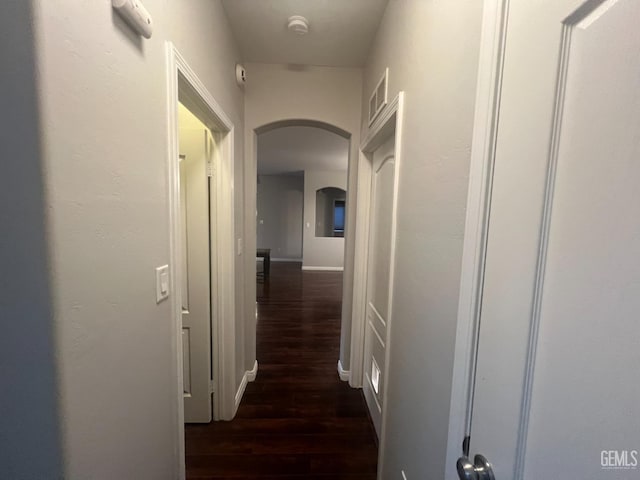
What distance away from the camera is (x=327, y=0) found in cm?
148

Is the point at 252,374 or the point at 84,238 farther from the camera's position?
the point at 252,374

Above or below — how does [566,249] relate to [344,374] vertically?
above

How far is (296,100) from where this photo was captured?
7.14 feet

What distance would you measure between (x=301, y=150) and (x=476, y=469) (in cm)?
490

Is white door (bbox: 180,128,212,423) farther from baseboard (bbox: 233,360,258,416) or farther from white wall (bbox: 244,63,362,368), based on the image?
white wall (bbox: 244,63,362,368)

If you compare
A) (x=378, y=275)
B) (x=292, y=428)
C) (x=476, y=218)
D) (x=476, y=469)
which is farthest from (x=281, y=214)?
(x=476, y=469)

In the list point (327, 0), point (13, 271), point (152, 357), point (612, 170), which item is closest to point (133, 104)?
point (13, 271)

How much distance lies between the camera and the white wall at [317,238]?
6.75 metres

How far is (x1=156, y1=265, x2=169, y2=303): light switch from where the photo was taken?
93 centimetres

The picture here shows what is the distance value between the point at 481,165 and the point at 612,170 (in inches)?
11.7

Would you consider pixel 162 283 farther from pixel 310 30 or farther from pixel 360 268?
pixel 310 30

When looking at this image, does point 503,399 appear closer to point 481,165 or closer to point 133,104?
point 481,165

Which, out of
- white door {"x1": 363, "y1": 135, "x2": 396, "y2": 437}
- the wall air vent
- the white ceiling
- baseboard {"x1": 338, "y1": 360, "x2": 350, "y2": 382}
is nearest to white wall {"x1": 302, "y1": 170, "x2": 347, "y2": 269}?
the white ceiling

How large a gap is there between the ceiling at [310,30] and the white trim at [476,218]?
127 cm
